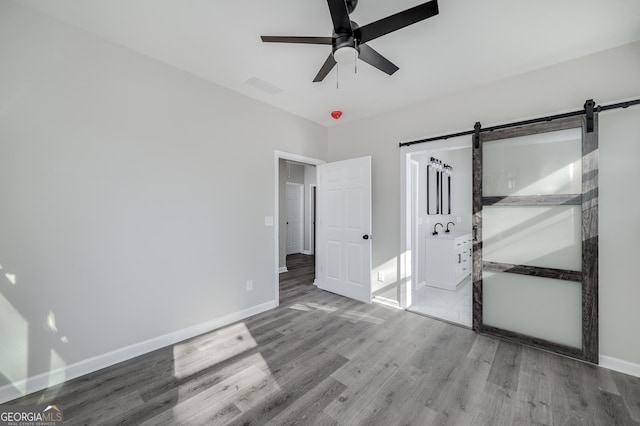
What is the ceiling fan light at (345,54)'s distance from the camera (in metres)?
1.72

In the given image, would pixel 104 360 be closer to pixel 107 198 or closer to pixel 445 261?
pixel 107 198

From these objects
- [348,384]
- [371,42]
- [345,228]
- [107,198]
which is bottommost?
[348,384]

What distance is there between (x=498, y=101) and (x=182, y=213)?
366cm

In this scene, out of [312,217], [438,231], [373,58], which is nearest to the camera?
[373,58]

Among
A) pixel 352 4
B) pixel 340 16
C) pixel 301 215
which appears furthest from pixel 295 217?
pixel 340 16

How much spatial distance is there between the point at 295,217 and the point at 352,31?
663cm

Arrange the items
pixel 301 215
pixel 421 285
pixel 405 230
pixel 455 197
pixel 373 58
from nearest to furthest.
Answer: pixel 373 58 → pixel 405 230 → pixel 421 285 → pixel 455 197 → pixel 301 215

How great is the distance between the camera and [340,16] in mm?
1542

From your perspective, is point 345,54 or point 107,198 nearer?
point 345,54

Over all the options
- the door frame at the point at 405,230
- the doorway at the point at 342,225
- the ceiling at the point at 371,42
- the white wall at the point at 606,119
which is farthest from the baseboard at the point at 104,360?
the white wall at the point at 606,119

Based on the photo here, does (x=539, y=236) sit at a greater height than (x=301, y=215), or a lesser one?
lesser

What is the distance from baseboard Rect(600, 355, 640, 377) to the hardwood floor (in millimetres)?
70
